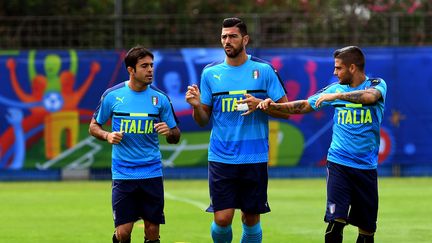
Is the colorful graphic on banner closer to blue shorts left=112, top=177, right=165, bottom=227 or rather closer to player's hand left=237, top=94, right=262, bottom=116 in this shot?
blue shorts left=112, top=177, right=165, bottom=227

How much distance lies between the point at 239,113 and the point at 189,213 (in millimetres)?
6577

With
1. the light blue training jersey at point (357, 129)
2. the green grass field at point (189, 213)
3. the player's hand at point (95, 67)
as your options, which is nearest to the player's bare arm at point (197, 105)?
the light blue training jersey at point (357, 129)

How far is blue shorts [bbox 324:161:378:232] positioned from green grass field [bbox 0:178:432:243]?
2.34 m

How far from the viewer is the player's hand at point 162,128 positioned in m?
10.6

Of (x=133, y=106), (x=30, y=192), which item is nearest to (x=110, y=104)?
(x=133, y=106)

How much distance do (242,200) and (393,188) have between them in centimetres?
1139

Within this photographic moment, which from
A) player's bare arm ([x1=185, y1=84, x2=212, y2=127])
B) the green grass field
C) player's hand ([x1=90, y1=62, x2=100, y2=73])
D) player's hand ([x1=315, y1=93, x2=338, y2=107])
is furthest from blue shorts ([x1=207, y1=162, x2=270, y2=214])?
player's hand ([x1=90, y1=62, x2=100, y2=73])

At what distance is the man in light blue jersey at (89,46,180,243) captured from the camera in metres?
10.7

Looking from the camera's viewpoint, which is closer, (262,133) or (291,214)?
(262,133)

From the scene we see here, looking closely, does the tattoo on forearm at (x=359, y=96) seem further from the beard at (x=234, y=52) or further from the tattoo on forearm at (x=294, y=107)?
the beard at (x=234, y=52)

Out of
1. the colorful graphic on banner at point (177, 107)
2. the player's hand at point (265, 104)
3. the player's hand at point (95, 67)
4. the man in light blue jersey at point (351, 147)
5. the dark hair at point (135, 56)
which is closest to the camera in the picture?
the player's hand at point (265, 104)

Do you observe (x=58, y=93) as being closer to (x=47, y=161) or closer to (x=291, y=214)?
(x=47, y=161)

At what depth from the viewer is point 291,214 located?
16.7 m

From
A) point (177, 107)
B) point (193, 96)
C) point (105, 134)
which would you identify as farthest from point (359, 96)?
point (177, 107)
